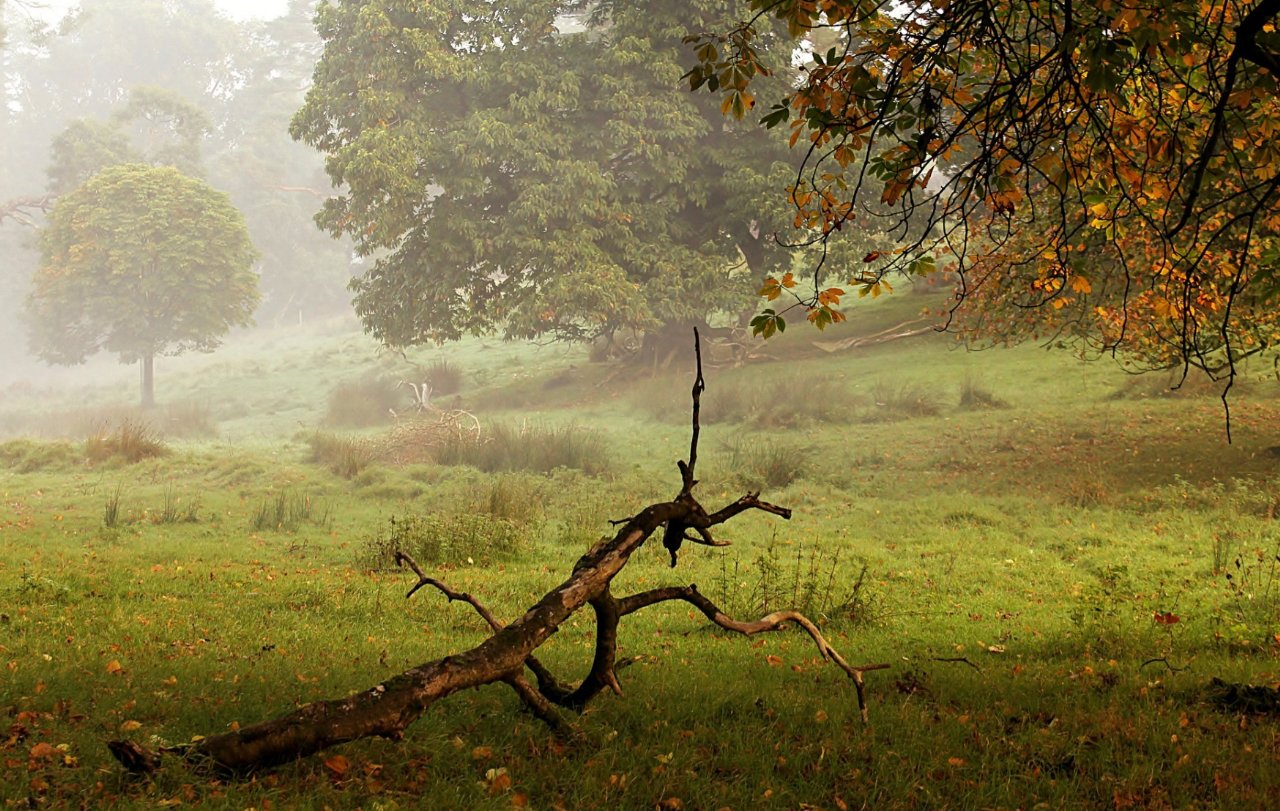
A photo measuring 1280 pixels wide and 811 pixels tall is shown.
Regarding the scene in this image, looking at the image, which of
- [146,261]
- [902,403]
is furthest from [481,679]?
[146,261]

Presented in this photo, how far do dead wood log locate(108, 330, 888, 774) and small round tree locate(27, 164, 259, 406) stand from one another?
1740 inches

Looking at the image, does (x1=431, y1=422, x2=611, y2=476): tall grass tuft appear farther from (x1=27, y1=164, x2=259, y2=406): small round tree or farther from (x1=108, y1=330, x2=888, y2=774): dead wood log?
(x1=27, y1=164, x2=259, y2=406): small round tree

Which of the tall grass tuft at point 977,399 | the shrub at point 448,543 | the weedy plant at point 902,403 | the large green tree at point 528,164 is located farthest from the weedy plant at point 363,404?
the shrub at point 448,543

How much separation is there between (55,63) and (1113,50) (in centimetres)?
8976

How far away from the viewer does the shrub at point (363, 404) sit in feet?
112

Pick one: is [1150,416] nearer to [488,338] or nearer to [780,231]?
[780,231]

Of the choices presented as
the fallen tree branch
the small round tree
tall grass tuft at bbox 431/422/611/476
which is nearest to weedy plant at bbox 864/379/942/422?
tall grass tuft at bbox 431/422/611/476

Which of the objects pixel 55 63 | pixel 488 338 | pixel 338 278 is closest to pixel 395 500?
pixel 488 338

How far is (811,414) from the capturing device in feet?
78.0

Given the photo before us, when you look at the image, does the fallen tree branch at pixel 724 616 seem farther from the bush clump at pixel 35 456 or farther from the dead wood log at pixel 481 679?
the bush clump at pixel 35 456

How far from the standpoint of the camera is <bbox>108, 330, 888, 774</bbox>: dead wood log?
3.94 metres

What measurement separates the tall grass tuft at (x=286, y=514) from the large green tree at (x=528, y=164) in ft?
37.6

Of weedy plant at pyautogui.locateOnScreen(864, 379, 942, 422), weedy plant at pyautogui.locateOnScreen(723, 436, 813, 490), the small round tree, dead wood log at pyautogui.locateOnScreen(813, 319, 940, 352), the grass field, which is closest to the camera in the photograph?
the grass field

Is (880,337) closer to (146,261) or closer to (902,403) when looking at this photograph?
(902,403)
